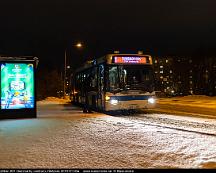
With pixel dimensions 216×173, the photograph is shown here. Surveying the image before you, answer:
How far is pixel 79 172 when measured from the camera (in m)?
6.86

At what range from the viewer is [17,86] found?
58.9 feet

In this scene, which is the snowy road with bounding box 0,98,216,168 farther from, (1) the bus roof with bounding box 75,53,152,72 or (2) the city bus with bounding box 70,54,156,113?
(1) the bus roof with bounding box 75,53,152,72

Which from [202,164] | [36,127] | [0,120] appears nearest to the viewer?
[202,164]

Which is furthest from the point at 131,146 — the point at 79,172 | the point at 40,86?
the point at 40,86

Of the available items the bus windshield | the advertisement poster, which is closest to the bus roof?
the bus windshield

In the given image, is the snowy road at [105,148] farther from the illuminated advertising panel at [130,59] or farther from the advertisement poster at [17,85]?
the illuminated advertising panel at [130,59]

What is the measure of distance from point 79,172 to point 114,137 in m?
4.61

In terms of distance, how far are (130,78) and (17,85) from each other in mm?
6226

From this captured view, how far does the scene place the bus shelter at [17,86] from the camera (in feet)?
57.9

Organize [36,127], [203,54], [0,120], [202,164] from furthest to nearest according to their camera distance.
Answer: [203,54] < [0,120] < [36,127] < [202,164]

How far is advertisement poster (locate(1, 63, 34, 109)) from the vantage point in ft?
57.9

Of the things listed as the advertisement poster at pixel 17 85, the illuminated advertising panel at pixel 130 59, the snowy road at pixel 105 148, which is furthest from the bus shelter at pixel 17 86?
the illuminated advertising panel at pixel 130 59

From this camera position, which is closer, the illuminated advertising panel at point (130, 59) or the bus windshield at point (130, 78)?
the bus windshield at point (130, 78)

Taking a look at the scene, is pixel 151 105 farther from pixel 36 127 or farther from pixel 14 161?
pixel 14 161
